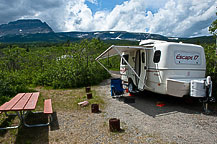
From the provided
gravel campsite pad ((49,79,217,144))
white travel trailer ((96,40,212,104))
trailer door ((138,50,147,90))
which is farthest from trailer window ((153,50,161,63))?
gravel campsite pad ((49,79,217,144))

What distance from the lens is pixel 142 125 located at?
176 inches

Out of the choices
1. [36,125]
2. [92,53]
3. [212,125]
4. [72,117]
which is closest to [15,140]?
[36,125]

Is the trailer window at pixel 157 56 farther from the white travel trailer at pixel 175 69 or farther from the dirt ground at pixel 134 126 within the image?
the dirt ground at pixel 134 126

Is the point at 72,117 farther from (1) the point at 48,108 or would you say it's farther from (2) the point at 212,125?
(2) the point at 212,125

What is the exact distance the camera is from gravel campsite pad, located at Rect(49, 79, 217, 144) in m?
3.71

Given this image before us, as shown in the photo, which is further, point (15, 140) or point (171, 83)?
point (171, 83)

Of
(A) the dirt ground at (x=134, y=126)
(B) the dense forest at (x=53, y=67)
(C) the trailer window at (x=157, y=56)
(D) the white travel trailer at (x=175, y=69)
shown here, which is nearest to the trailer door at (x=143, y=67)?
(D) the white travel trailer at (x=175, y=69)

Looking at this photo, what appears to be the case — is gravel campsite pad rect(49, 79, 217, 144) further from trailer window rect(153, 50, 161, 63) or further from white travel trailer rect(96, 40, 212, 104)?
trailer window rect(153, 50, 161, 63)

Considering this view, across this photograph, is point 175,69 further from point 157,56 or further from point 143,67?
point 143,67

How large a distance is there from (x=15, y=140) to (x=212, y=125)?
5.15 meters

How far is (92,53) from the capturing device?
13930 millimetres

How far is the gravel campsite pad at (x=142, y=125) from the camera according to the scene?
371cm

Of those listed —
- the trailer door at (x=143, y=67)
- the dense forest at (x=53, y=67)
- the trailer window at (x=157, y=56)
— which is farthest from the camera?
the dense forest at (x=53, y=67)

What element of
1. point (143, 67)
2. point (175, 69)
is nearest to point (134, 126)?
point (175, 69)
